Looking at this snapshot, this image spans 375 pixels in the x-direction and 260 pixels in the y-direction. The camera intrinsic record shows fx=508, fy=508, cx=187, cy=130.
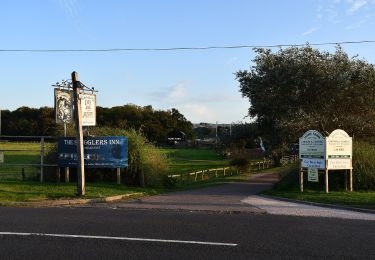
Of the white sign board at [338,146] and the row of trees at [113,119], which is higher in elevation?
the row of trees at [113,119]

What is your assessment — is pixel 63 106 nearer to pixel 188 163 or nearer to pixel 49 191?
pixel 49 191

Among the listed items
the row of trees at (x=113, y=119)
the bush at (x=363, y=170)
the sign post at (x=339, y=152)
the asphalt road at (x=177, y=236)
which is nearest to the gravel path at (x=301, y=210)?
the asphalt road at (x=177, y=236)

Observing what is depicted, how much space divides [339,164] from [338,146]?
2.22 feet

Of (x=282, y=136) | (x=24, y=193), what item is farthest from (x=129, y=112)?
(x=24, y=193)

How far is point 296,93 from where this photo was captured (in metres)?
23.8

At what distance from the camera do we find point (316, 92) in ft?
78.9

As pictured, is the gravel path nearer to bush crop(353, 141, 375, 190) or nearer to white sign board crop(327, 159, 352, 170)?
white sign board crop(327, 159, 352, 170)

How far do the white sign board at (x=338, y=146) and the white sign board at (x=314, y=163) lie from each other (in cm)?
29

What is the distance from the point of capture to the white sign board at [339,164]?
18.3m

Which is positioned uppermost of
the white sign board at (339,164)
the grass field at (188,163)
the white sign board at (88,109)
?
the white sign board at (88,109)

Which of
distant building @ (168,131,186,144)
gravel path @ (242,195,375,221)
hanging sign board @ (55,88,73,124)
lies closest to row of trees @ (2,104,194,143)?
distant building @ (168,131,186,144)

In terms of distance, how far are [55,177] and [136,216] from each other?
9994 millimetres

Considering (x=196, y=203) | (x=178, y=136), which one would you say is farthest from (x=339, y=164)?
(x=178, y=136)

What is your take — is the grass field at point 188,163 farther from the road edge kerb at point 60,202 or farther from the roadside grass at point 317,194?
the road edge kerb at point 60,202
